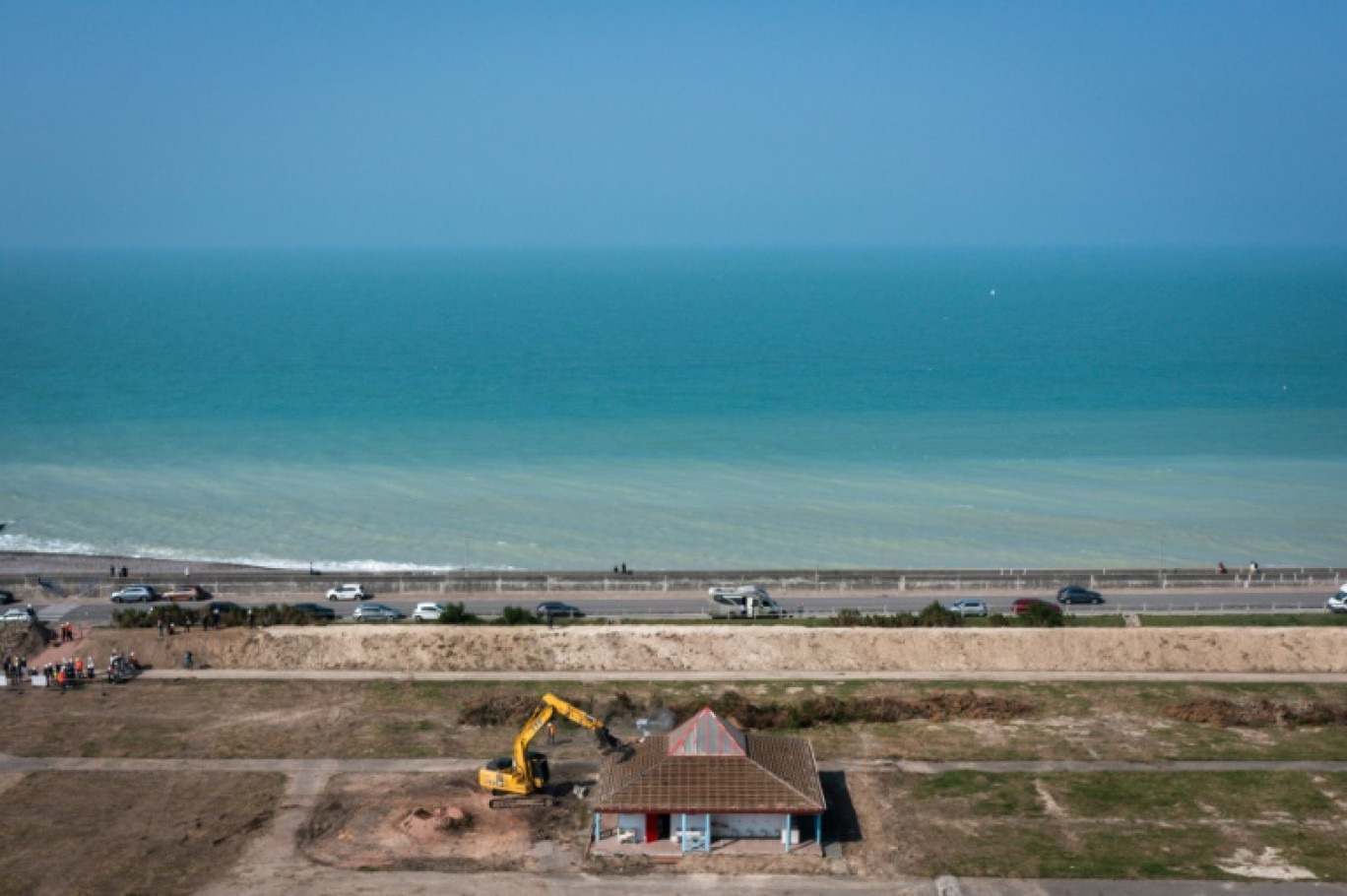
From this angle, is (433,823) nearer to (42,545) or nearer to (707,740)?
(707,740)

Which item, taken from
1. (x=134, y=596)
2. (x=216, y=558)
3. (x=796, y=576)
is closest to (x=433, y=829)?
(x=796, y=576)

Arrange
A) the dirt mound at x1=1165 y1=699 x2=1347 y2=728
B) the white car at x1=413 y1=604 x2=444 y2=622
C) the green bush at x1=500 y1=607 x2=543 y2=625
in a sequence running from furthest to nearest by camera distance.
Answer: the white car at x1=413 y1=604 x2=444 y2=622 < the green bush at x1=500 y1=607 x2=543 y2=625 < the dirt mound at x1=1165 y1=699 x2=1347 y2=728

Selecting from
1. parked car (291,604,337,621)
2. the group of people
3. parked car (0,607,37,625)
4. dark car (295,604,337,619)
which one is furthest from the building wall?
parked car (0,607,37,625)

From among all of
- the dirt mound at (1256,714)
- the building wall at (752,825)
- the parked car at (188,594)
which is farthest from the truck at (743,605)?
the parked car at (188,594)

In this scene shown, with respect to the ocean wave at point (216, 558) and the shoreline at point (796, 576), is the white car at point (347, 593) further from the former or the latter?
the ocean wave at point (216, 558)

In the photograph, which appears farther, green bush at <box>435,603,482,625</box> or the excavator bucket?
green bush at <box>435,603,482,625</box>

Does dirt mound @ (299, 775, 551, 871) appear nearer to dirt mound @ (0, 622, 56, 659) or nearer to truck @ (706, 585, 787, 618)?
truck @ (706, 585, 787, 618)

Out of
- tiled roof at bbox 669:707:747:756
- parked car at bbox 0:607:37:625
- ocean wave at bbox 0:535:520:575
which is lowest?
tiled roof at bbox 669:707:747:756

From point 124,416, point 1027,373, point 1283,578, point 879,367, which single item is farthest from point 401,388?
point 1283,578
